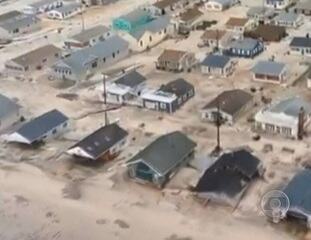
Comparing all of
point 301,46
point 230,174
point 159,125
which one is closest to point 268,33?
point 301,46

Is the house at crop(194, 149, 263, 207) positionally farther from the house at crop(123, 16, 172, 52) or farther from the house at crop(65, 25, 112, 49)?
the house at crop(65, 25, 112, 49)

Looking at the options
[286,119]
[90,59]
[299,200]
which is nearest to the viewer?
[299,200]

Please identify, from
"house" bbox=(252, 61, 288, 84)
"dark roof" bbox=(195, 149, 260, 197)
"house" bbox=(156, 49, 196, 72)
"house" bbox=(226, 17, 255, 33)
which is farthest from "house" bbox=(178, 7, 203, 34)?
"dark roof" bbox=(195, 149, 260, 197)

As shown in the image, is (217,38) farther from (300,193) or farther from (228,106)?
(300,193)

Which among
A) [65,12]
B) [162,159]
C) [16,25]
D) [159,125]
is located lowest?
[159,125]

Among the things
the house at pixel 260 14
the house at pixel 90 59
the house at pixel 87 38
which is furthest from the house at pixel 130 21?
the house at pixel 260 14

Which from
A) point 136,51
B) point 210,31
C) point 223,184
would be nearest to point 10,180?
point 223,184
